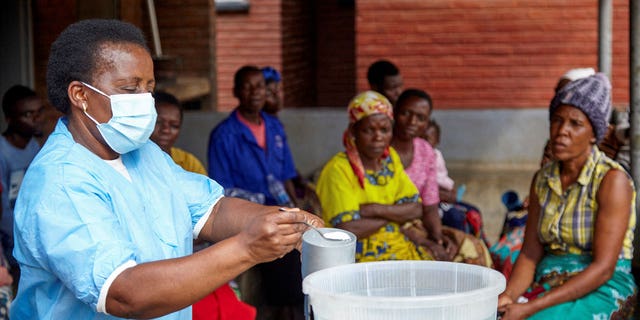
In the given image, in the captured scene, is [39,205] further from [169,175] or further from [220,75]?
[220,75]

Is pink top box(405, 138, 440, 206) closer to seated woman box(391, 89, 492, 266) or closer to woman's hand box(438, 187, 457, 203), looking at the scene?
seated woman box(391, 89, 492, 266)

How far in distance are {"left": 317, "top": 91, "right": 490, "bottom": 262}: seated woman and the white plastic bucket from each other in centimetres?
200

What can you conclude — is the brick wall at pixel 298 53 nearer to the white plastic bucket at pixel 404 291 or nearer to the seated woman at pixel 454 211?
the seated woman at pixel 454 211

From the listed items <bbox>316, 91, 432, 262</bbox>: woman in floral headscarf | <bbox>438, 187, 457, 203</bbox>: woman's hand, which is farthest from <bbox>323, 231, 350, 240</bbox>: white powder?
<bbox>438, 187, 457, 203</bbox>: woman's hand

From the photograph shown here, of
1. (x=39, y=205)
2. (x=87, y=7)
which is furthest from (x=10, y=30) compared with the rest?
(x=39, y=205)

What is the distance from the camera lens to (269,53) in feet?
37.6

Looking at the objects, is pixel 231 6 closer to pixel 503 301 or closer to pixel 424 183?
pixel 424 183

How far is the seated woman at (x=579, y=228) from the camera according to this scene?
11.8 feet

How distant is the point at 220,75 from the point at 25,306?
9761 mm

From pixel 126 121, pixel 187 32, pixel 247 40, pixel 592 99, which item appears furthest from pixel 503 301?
pixel 247 40

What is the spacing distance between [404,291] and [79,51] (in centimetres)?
106

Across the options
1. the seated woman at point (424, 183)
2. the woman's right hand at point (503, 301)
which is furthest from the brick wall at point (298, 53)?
the woman's right hand at point (503, 301)

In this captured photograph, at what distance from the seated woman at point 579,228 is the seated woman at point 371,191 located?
0.84 m

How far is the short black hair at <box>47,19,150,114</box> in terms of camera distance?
2.26 metres
